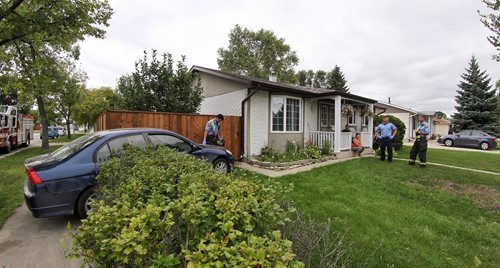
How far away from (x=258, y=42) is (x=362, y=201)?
111ft

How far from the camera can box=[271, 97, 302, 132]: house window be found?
442 inches

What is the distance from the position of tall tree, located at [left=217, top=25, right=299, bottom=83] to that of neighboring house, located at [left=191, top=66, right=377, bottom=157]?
21917 mm

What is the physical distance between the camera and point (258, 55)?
36.0m

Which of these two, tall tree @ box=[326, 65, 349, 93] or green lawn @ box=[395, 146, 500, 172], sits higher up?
tall tree @ box=[326, 65, 349, 93]

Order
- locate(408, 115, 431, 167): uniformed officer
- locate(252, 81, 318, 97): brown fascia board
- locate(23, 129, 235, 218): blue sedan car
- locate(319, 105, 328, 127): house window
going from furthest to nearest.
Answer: locate(319, 105, 328, 127): house window → locate(252, 81, 318, 97): brown fascia board → locate(408, 115, 431, 167): uniformed officer → locate(23, 129, 235, 218): blue sedan car

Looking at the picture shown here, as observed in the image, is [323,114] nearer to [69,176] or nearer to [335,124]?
[335,124]

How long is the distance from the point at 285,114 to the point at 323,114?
3558 millimetres

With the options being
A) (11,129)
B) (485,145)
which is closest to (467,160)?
(485,145)

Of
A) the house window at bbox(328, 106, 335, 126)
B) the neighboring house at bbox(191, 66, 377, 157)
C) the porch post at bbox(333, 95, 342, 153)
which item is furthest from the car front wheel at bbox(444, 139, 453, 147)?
the porch post at bbox(333, 95, 342, 153)

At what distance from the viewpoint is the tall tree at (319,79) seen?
4731cm

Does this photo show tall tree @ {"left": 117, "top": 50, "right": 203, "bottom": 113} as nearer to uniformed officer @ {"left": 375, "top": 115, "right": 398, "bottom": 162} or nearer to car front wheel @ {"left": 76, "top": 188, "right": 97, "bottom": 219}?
car front wheel @ {"left": 76, "top": 188, "right": 97, "bottom": 219}

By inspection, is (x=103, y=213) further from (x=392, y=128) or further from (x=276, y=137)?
(x=392, y=128)

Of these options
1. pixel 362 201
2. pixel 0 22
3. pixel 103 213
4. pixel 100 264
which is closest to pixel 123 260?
pixel 100 264

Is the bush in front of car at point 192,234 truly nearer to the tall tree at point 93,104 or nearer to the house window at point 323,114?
the house window at point 323,114
